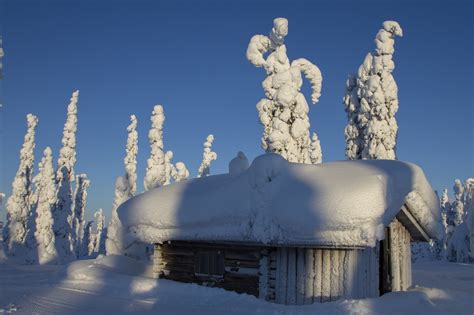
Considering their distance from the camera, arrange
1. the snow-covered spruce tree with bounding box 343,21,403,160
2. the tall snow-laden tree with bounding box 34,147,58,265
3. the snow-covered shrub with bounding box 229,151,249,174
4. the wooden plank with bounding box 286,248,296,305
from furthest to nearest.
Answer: the tall snow-laden tree with bounding box 34,147,58,265, the snow-covered spruce tree with bounding box 343,21,403,160, the snow-covered shrub with bounding box 229,151,249,174, the wooden plank with bounding box 286,248,296,305

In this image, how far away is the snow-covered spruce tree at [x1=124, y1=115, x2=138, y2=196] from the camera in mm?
33359

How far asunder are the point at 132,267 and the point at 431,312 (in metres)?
10.5

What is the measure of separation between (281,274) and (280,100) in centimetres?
973

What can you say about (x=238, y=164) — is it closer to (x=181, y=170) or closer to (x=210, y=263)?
(x=210, y=263)

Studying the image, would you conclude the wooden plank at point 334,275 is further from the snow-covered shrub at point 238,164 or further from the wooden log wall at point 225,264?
the snow-covered shrub at point 238,164

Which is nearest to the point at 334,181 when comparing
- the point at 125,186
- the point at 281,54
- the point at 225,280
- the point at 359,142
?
the point at 225,280

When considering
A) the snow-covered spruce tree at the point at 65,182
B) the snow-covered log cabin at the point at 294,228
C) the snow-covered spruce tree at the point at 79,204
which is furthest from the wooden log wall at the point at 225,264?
the snow-covered spruce tree at the point at 79,204

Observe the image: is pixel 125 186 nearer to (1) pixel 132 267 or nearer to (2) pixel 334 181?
(1) pixel 132 267

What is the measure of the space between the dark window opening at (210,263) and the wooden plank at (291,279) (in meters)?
2.18

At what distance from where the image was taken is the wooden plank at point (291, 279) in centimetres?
1009

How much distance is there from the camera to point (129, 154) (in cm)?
3512

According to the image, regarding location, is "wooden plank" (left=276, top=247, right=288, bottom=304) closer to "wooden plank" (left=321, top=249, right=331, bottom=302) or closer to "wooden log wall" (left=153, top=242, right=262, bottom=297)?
"wooden log wall" (left=153, top=242, right=262, bottom=297)

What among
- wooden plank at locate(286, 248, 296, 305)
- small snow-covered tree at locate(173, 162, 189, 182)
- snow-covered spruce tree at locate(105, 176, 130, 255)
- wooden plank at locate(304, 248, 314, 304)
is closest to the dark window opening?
wooden plank at locate(286, 248, 296, 305)

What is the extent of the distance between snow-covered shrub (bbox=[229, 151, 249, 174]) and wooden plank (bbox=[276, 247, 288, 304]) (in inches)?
159
